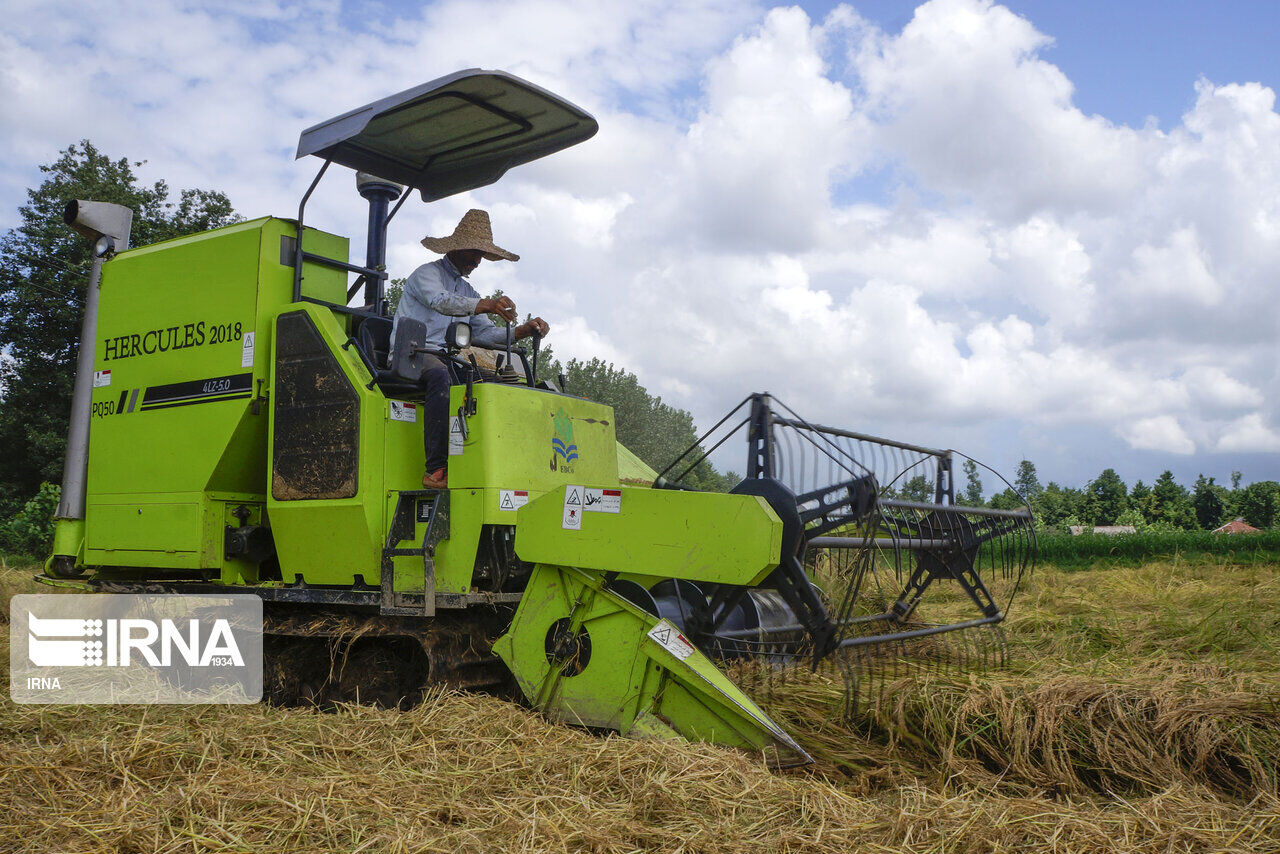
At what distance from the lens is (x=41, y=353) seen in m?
24.3

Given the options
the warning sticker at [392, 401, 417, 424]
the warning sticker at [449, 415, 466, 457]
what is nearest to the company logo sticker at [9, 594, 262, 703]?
the warning sticker at [392, 401, 417, 424]

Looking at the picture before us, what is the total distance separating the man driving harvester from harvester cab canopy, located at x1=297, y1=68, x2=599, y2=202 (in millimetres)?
615

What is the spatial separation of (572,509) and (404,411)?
131cm

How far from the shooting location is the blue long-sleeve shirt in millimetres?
5648

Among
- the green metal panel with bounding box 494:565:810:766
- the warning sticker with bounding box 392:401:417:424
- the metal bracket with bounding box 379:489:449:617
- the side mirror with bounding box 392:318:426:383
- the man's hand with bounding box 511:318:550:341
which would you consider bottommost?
the green metal panel with bounding box 494:565:810:766

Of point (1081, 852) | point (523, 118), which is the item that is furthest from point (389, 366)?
point (1081, 852)

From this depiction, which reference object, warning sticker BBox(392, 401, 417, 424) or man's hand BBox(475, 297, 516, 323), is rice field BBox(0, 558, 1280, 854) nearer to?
warning sticker BBox(392, 401, 417, 424)

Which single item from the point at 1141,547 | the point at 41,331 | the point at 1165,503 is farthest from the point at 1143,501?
the point at 41,331

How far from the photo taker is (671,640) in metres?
4.20

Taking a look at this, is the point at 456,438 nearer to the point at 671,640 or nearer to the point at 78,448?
the point at 671,640

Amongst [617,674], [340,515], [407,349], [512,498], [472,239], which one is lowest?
[617,674]

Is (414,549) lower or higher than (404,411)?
lower

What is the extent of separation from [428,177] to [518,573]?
3193 millimetres

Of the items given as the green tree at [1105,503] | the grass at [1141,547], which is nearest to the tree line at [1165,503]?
the green tree at [1105,503]
